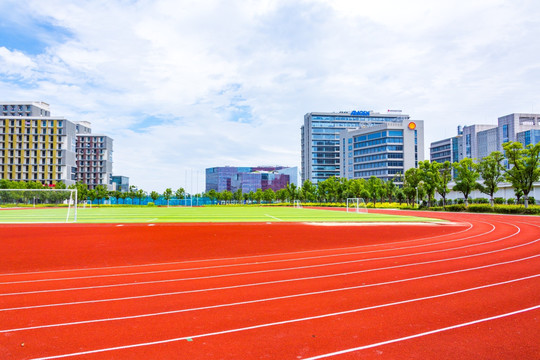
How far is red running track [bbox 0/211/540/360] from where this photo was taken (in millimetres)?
5324

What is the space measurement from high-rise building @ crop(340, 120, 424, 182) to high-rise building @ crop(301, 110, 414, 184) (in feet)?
70.2

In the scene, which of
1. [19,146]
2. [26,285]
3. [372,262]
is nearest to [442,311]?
[372,262]

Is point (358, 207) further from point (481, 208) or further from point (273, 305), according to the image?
point (273, 305)

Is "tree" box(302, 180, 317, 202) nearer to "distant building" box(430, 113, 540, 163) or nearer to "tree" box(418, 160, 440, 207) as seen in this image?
"distant building" box(430, 113, 540, 163)

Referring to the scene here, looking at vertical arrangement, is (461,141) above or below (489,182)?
above

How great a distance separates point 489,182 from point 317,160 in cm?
10935

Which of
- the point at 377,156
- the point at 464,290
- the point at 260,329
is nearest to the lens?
the point at 260,329

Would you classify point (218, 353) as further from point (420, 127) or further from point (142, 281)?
point (420, 127)

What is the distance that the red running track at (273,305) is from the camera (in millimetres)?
5324

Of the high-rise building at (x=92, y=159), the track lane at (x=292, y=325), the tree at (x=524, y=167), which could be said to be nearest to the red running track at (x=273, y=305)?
the track lane at (x=292, y=325)

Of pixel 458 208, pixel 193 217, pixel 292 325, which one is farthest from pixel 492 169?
pixel 292 325

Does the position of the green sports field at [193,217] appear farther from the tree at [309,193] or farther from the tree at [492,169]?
the tree at [309,193]

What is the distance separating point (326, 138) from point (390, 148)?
35294 millimetres

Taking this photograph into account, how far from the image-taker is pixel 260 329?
6.01 meters
